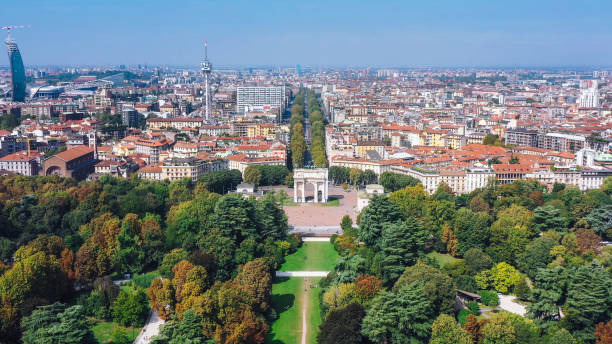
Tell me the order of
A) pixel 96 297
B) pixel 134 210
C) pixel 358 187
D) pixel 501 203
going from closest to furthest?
pixel 96 297 < pixel 134 210 < pixel 501 203 < pixel 358 187

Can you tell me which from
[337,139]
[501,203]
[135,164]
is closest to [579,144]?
[337,139]

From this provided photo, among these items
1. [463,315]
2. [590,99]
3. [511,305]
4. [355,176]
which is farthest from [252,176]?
[590,99]

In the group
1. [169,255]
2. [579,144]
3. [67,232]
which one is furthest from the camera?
[579,144]

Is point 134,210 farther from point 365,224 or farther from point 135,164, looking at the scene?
point 135,164

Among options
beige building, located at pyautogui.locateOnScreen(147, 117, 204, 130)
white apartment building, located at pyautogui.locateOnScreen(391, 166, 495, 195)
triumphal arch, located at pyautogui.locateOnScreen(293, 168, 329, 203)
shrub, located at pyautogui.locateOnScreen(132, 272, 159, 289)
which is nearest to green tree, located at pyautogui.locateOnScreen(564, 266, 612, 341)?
shrub, located at pyautogui.locateOnScreen(132, 272, 159, 289)

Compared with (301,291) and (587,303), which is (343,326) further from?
(587,303)

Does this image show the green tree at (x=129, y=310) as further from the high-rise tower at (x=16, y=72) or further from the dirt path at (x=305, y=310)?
the high-rise tower at (x=16, y=72)
